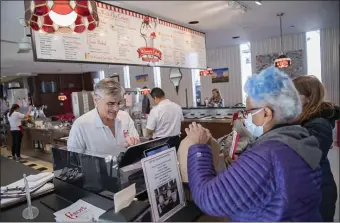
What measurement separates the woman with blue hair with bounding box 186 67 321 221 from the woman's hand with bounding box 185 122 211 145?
0.05 m

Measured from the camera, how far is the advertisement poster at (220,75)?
27.5ft

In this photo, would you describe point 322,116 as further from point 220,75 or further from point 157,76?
point 220,75

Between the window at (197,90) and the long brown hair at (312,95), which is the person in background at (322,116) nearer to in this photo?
the long brown hair at (312,95)

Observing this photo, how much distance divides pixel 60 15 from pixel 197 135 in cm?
103

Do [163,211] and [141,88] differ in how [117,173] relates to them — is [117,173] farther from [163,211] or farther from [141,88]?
[141,88]

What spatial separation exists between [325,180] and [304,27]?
576 centimetres

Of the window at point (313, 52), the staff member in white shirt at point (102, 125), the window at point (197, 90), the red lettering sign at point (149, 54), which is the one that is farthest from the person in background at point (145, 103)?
the window at point (313, 52)

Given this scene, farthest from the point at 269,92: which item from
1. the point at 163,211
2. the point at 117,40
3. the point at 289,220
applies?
the point at 117,40

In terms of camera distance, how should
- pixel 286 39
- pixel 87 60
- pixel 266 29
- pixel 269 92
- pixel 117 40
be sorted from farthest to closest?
pixel 286 39
pixel 266 29
pixel 117 40
pixel 87 60
pixel 269 92

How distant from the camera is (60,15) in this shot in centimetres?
137

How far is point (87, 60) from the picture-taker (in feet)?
9.37

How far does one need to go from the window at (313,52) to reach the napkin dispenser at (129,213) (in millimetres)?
7496

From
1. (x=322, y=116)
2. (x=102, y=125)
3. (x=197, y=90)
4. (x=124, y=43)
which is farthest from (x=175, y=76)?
(x=322, y=116)

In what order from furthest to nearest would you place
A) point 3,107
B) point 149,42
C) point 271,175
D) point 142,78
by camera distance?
1. point 3,107
2. point 142,78
3. point 149,42
4. point 271,175
